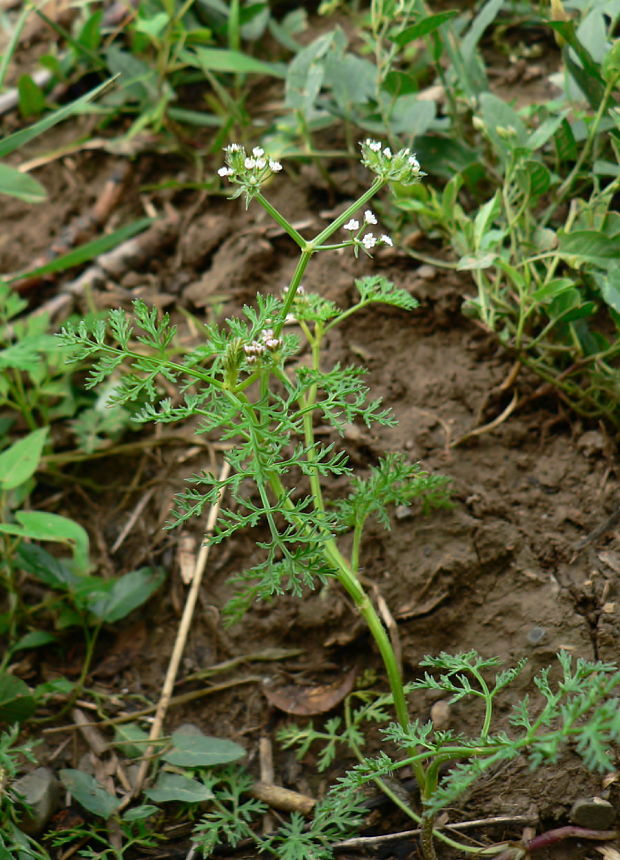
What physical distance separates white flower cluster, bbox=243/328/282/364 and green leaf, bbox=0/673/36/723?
1.02 meters

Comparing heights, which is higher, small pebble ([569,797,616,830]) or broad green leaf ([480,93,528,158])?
broad green leaf ([480,93,528,158])

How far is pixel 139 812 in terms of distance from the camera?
1.82 metres

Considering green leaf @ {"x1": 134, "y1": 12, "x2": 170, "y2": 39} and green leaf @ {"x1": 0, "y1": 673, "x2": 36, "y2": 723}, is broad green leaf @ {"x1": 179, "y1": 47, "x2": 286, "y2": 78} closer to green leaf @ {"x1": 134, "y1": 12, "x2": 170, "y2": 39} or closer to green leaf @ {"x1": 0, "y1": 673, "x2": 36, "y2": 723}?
green leaf @ {"x1": 134, "y1": 12, "x2": 170, "y2": 39}

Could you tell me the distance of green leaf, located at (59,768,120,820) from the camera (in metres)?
1.84

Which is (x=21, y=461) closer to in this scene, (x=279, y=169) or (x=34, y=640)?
(x=34, y=640)

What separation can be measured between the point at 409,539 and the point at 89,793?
3.07 ft

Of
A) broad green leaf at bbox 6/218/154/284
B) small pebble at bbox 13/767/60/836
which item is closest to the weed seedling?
small pebble at bbox 13/767/60/836

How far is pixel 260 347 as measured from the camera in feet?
4.97

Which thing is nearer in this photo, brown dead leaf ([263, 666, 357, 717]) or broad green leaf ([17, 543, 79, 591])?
brown dead leaf ([263, 666, 357, 717])

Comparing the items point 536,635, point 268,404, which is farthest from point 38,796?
point 536,635

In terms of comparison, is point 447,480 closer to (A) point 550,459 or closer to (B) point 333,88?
(A) point 550,459

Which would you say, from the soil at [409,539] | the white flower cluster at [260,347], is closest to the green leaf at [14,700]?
the soil at [409,539]

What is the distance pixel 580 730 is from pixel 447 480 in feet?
2.52

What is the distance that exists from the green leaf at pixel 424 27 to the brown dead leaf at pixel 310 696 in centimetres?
165
